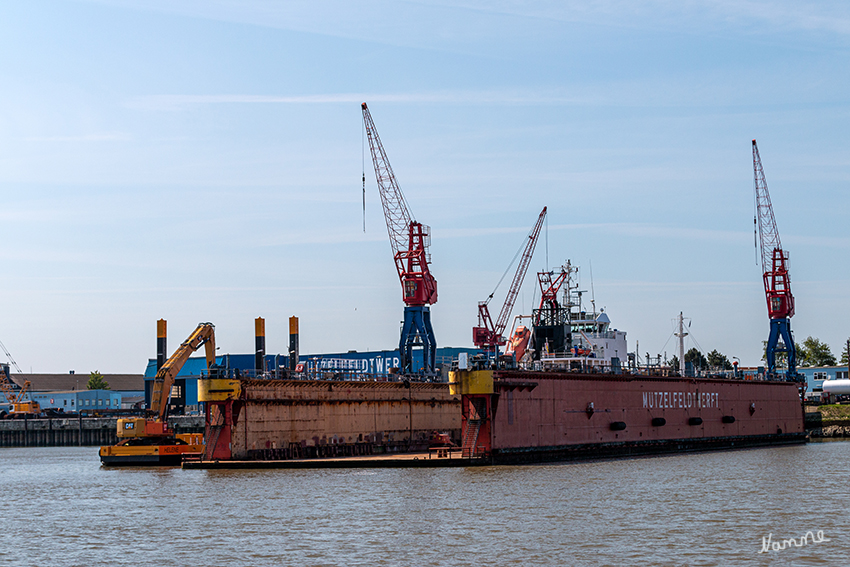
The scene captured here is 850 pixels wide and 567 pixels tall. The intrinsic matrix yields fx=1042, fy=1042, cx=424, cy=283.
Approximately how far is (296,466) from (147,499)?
13.6m

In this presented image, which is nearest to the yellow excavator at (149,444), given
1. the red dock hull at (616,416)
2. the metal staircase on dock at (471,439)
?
the metal staircase on dock at (471,439)

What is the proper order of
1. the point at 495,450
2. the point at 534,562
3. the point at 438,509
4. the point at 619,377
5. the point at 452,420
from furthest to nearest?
the point at 452,420 < the point at 619,377 < the point at 495,450 < the point at 438,509 < the point at 534,562

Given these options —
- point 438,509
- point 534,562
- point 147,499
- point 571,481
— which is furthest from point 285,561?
point 571,481

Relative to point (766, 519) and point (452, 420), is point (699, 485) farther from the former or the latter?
point (452, 420)

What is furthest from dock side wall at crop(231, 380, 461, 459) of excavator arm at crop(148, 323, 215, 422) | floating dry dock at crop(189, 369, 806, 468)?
excavator arm at crop(148, 323, 215, 422)

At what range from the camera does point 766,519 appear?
39969 mm

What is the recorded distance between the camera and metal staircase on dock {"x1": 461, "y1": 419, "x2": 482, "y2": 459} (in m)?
59.1

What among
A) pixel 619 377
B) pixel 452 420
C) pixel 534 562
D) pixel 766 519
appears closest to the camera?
pixel 534 562

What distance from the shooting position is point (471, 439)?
59281mm

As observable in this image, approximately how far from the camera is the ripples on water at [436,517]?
112ft

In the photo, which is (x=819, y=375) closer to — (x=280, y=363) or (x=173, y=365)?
(x=280, y=363)
